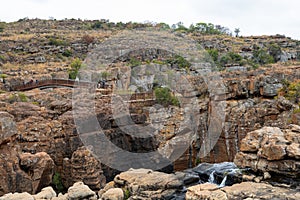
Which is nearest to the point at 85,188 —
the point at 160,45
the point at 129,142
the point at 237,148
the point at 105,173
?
the point at 105,173

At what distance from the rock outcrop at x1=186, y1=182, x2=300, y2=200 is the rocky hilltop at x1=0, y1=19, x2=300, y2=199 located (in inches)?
1.4

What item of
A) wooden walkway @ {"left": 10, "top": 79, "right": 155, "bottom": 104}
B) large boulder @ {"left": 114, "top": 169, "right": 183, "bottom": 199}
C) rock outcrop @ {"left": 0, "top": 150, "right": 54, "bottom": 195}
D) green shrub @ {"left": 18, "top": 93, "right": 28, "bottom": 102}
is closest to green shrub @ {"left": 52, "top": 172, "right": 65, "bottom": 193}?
rock outcrop @ {"left": 0, "top": 150, "right": 54, "bottom": 195}

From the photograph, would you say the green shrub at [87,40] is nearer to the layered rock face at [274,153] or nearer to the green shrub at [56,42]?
the green shrub at [56,42]

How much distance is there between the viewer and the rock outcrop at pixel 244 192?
41.4ft

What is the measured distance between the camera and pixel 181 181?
51.4 feet

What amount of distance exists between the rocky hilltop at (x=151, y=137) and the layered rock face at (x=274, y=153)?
0.12 feet

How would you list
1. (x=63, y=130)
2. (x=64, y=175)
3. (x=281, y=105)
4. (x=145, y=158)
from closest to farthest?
(x=64, y=175), (x=63, y=130), (x=145, y=158), (x=281, y=105)

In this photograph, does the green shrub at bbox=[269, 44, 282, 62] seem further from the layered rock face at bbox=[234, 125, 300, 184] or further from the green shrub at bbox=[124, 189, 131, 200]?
the green shrub at bbox=[124, 189, 131, 200]

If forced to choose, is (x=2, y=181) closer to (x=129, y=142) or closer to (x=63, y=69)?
(x=129, y=142)

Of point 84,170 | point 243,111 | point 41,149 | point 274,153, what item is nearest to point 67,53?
point 243,111

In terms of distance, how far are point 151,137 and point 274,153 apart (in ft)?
29.4

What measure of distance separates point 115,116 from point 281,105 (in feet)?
36.8

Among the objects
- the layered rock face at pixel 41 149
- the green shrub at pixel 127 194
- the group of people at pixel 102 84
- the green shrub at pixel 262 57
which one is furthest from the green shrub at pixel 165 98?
the green shrub at pixel 262 57

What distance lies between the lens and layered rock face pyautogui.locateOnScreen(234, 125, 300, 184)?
44.4 ft
